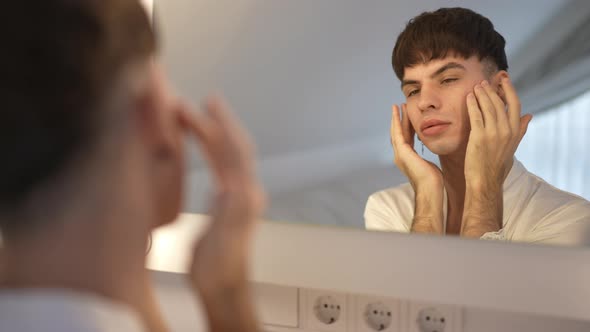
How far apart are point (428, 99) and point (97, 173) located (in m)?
0.79

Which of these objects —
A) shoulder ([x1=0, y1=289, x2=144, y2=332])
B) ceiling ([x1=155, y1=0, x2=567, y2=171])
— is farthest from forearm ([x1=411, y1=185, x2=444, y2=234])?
shoulder ([x1=0, y1=289, x2=144, y2=332])

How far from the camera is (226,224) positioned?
494 mm

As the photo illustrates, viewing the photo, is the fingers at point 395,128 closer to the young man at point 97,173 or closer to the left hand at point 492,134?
the left hand at point 492,134

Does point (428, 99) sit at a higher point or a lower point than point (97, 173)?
higher

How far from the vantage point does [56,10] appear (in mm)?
401

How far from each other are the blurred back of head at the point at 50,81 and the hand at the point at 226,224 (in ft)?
0.33

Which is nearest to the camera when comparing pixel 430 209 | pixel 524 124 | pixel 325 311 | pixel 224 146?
pixel 224 146

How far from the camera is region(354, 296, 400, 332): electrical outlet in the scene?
123 cm

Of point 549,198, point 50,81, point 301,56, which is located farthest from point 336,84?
point 50,81

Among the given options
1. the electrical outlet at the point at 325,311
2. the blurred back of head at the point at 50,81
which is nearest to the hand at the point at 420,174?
the electrical outlet at the point at 325,311

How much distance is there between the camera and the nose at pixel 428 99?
1.12m

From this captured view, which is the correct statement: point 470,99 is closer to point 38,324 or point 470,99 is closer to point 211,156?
point 211,156

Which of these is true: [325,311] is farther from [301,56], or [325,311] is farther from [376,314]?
[301,56]

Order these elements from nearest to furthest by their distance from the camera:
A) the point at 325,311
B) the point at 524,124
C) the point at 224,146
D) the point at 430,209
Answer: the point at 224,146, the point at 524,124, the point at 430,209, the point at 325,311
